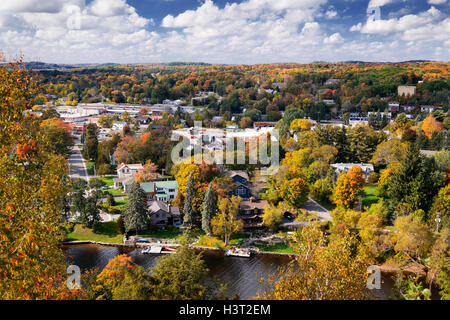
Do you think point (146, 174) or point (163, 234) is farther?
point (146, 174)

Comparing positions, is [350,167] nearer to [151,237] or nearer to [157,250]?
[151,237]

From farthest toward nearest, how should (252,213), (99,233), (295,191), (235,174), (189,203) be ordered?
1. (235,174)
2. (252,213)
3. (295,191)
4. (189,203)
5. (99,233)

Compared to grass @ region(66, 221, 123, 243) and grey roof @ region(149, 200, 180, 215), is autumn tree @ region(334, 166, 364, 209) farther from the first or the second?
grass @ region(66, 221, 123, 243)

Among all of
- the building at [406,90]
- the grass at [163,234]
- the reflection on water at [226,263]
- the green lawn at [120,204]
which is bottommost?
the reflection on water at [226,263]

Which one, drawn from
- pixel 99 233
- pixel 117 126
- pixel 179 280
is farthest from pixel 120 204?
pixel 117 126

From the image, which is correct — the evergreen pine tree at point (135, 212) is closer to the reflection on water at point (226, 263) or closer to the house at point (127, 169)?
the reflection on water at point (226, 263)

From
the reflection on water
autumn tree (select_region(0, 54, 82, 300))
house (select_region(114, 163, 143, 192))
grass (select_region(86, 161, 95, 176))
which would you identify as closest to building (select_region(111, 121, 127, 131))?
grass (select_region(86, 161, 95, 176))

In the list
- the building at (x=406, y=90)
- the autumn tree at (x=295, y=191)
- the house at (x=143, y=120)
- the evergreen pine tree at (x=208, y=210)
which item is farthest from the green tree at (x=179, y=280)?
the building at (x=406, y=90)
